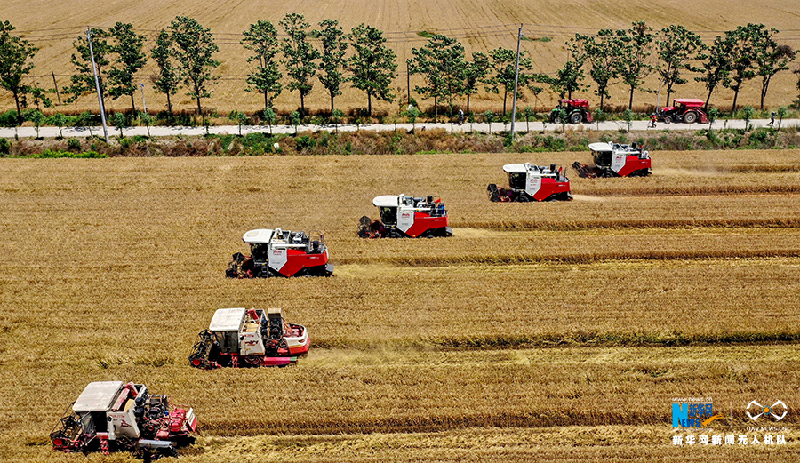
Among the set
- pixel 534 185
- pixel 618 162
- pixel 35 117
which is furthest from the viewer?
pixel 35 117

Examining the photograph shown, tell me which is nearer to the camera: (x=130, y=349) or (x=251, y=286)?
(x=130, y=349)

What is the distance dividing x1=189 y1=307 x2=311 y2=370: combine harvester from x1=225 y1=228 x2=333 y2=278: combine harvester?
15.7 ft

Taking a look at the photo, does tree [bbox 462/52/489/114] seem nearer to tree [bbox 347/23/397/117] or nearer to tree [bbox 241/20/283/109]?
tree [bbox 347/23/397/117]

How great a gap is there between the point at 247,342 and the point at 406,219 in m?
12.5

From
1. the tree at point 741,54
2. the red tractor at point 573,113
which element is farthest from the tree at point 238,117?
the tree at point 741,54

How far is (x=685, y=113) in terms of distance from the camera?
5375 cm

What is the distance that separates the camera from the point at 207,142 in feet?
158

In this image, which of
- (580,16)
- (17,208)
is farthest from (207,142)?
(580,16)

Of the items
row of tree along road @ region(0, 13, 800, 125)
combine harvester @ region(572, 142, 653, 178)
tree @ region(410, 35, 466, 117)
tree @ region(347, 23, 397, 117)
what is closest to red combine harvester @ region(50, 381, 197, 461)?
combine harvester @ region(572, 142, 653, 178)

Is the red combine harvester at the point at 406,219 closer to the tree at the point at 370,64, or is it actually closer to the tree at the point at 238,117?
the tree at the point at 238,117

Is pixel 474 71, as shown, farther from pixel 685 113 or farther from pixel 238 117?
pixel 238 117

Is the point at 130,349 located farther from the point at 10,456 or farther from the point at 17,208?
the point at 17,208

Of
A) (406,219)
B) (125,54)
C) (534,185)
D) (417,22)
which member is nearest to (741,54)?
(534,185)

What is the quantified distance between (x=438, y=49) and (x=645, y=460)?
44.8m
